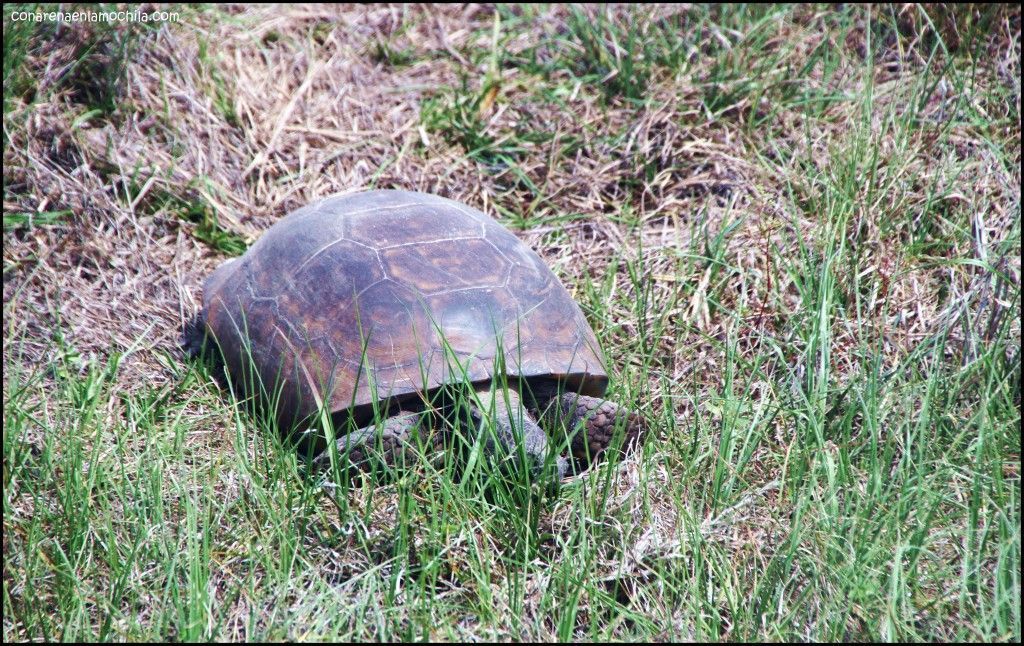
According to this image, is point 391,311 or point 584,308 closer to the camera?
Answer: point 391,311

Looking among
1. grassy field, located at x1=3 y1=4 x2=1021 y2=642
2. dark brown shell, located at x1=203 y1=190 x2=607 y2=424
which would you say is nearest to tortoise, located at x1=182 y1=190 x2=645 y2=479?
dark brown shell, located at x1=203 y1=190 x2=607 y2=424

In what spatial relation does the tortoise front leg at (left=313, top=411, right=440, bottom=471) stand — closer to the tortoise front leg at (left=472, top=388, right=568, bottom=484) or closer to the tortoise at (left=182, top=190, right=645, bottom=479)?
the tortoise at (left=182, top=190, right=645, bottom=479)

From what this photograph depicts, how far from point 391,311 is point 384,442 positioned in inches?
15.3

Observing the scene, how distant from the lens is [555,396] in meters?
2.67

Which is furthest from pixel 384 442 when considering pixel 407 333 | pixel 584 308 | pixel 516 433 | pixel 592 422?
pixel 584 308

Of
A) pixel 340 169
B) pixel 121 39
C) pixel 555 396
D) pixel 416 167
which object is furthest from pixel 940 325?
pixel 121 39

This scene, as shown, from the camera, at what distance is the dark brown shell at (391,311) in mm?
2543

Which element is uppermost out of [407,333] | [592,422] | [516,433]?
[407,333]

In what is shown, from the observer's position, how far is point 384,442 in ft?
8.23

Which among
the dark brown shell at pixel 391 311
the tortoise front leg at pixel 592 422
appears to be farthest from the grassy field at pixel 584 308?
the dark brown shell at pixel 391 311

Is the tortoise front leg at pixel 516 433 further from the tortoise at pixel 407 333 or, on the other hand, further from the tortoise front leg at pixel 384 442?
the tortoise front leg at pixel 384 442

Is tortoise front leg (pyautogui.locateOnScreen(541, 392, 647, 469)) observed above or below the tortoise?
below

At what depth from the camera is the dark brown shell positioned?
2.54 m

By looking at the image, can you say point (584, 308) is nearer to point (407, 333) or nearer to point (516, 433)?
point (407, 333)
